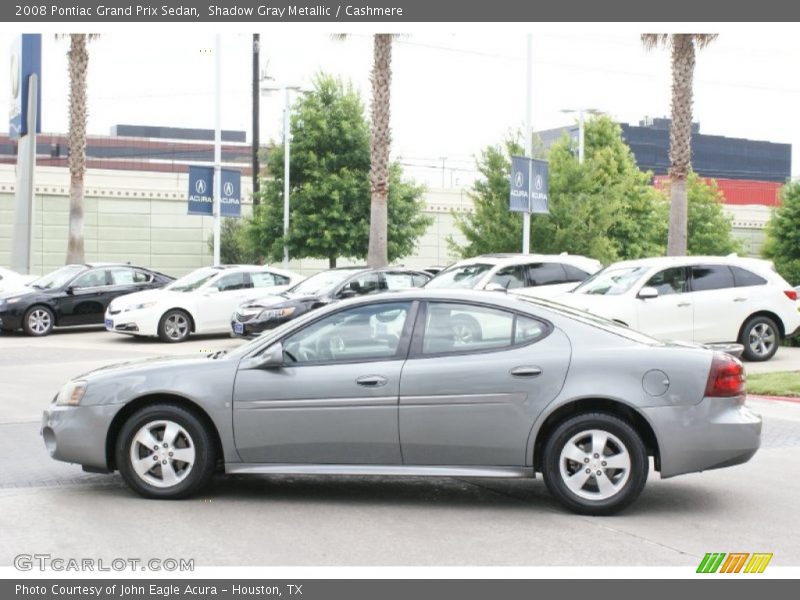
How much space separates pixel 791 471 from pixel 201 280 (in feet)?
51.6

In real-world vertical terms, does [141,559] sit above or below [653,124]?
below

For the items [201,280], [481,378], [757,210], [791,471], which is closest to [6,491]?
[481,378]

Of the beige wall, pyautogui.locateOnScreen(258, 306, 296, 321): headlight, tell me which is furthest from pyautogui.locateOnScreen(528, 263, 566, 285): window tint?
the beige wall

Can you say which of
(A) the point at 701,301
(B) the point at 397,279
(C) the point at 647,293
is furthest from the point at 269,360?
(B) the point at 397,279

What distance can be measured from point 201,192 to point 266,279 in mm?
8118

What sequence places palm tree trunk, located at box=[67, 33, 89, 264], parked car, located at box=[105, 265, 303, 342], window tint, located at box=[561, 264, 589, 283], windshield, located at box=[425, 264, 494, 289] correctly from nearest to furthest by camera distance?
windshield, located at box=[425, 264, 494, 289]
window tint, located at box=[561, 264, 589, 283]
parked car, located at box=[105, 265, 303, 342]
palm tree trunk, located at box=[67, 33, 89, 264]

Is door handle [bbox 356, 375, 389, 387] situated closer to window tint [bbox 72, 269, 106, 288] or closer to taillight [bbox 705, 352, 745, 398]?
taillight [bbox 705, 352, 745, 398]

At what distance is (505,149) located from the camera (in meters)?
30.2

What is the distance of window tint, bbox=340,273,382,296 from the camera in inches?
802

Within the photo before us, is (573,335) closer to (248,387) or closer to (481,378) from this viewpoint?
(481,378)

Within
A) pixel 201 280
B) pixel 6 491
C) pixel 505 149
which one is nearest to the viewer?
pixel 6 491

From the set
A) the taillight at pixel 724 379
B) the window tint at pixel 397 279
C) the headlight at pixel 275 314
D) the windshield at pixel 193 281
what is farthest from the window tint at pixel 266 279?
the taillight at pixel 724 379

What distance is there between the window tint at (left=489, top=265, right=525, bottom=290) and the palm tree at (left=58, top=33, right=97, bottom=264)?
1550 cm

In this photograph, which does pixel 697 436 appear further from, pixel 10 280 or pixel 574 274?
pixel 10 280
